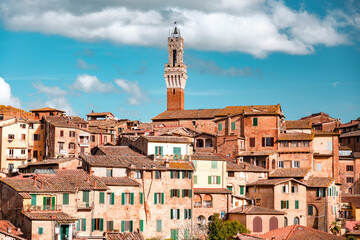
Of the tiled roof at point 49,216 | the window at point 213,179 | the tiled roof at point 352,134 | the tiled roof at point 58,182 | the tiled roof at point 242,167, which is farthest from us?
the tiled roof at point 352,134

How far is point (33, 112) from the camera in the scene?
102 meters

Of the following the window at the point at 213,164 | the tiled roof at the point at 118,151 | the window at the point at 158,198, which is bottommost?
the window at the point at 158,198

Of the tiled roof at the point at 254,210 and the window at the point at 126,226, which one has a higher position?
the tiled roof at the point at 254,210

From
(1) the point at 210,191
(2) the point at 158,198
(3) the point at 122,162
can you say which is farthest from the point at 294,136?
(3) the point at 122,162

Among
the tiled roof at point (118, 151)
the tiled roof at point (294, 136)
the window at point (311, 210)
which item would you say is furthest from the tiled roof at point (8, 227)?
the tiled roof at point (294, 136)

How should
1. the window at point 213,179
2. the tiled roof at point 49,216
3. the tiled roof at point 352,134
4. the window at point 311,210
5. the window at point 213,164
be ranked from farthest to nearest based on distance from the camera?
the tiled roof at point 352,134
the window at point 311,210
the window at point 213,164
the window at point 213,179
the tiled roof at point 49,216

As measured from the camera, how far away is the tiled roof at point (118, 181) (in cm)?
6159

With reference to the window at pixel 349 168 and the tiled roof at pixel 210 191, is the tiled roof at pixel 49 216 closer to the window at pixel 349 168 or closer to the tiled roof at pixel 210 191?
the tiled roof at pixel 210 191

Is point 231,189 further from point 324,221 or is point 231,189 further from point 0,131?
point 0,131

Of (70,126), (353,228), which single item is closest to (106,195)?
(70,126)

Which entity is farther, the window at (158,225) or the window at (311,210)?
the window at (311,210)

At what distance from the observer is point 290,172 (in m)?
79.2

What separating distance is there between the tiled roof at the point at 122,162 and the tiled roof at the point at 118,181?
4.59ft

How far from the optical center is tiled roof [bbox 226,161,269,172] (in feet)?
248
